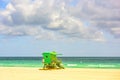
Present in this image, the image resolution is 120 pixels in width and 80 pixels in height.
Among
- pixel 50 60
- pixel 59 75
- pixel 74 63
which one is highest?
pixel 74 63

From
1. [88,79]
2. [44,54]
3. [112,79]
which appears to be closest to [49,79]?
[88,79]

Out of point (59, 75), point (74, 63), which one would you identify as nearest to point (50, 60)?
point (59, 75)

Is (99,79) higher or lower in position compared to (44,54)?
lower

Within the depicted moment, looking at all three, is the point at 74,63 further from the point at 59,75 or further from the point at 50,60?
the point at 59,75

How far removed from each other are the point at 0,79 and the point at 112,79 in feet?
15.4

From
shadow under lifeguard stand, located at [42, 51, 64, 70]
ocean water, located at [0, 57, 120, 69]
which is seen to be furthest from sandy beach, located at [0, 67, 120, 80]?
ocean water, located at [0, 57, 120, 69]

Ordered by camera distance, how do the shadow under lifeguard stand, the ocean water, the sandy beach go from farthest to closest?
1. the ocean water
2. the shadow under lifeguard stand
3. the sandy beach

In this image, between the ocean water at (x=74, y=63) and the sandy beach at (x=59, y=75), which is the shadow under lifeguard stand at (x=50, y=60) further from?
the ocean water at (x=74, y=63)

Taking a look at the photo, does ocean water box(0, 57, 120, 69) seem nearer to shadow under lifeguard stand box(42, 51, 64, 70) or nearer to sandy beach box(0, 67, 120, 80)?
shadow under lifeguard stand box(42, 51, 64, 70)

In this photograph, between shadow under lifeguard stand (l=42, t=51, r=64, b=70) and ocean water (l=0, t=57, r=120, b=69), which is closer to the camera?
shadow under lifeguard stand (l=42, t=51, r=64, b=70)

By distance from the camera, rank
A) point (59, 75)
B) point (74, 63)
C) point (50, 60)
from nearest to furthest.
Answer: point (59, 75)
point (50, 60)
point (74, 63)

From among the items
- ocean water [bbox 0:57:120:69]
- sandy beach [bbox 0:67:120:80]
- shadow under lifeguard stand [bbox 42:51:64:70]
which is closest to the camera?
sandy beach [bbox 0:67:120:80]

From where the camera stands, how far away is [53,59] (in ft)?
72.2

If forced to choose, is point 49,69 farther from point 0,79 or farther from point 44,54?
point 0,79
